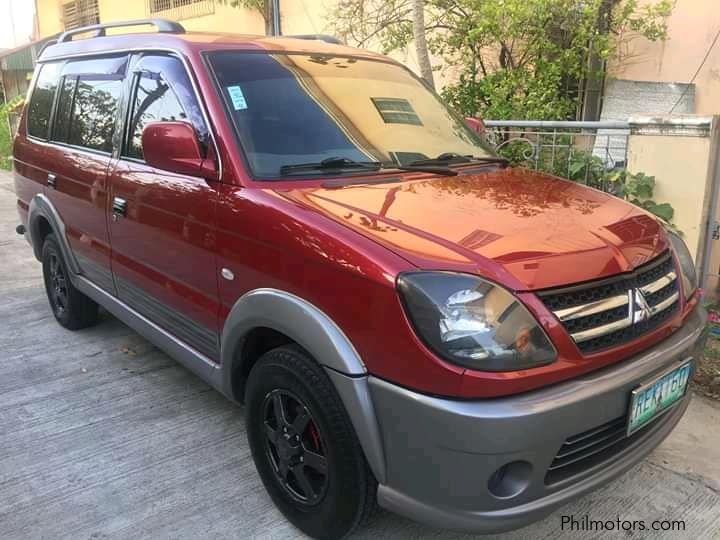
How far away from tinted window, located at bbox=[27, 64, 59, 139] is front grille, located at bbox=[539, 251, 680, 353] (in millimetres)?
3886

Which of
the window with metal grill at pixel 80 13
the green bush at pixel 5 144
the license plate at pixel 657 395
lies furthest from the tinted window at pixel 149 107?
the window with metal grill at pixel 80 13

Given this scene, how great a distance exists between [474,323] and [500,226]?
1.61ft

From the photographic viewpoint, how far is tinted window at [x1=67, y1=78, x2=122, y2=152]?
11.9 ft

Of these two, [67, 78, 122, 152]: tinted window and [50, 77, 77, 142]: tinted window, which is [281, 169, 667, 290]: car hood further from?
[50, 77, 77, 142]: tinted window

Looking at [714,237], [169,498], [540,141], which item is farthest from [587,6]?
[169,498]

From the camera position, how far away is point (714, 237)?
15.3ft

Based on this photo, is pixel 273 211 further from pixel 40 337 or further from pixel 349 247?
pixel 40 337

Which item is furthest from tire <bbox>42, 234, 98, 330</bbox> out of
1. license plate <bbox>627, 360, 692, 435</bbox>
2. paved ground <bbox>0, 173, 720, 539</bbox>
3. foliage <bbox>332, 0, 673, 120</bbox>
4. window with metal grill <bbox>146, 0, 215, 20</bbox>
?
window with metal grill <bbox>146, 0, 215, 20</bbox>

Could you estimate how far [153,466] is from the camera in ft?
9.96

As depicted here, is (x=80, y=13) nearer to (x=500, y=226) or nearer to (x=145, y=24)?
(x=145, y=24)

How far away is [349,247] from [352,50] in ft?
6.40

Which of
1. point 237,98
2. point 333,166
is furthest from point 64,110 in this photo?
point 333,166

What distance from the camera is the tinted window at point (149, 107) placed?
10.1 feet

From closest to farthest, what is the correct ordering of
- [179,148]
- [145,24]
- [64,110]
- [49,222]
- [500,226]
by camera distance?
[500,226], [179,148], [145,24], [64,110], [49,222]
